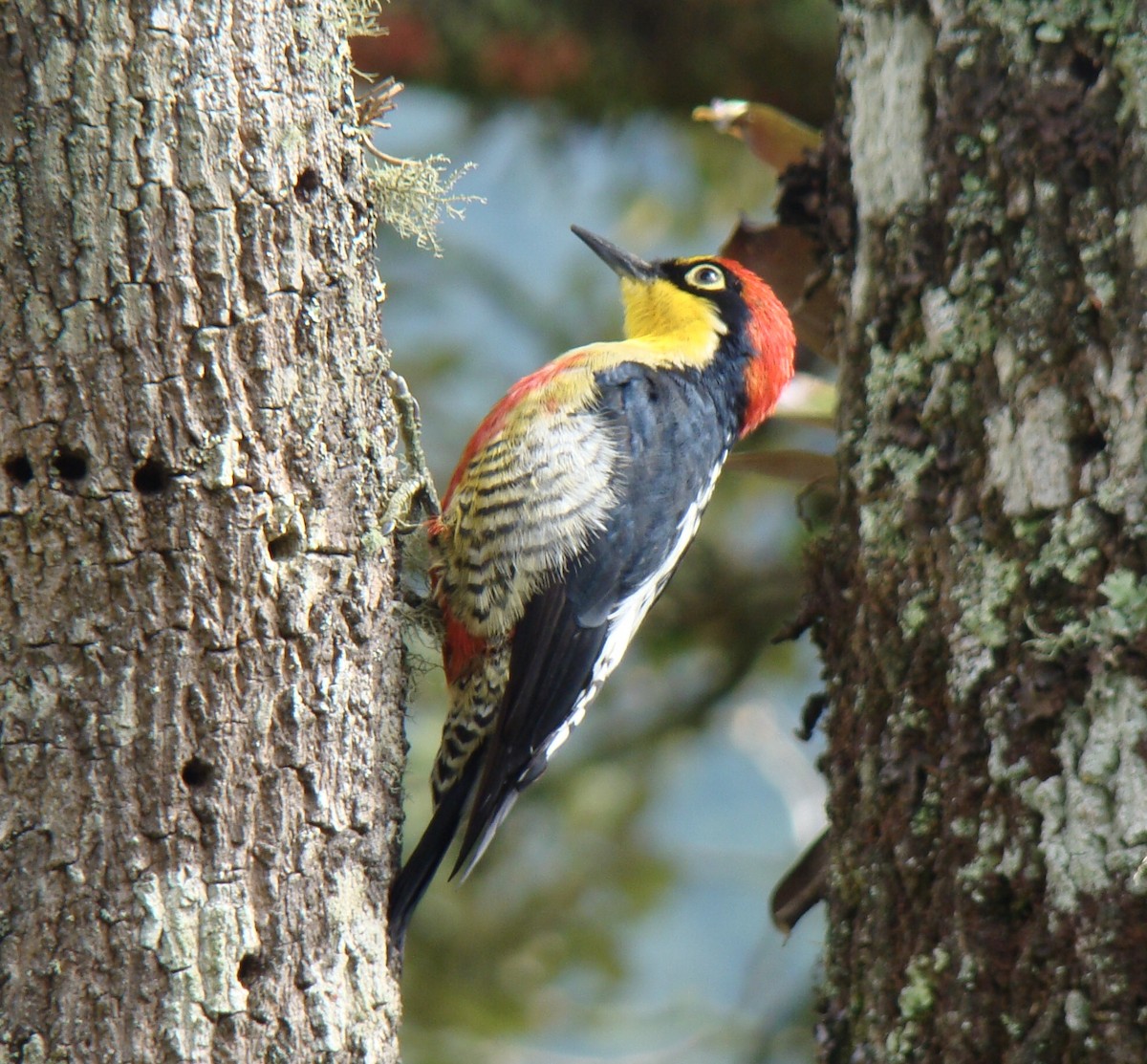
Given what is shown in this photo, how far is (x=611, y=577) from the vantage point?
3.48 metres

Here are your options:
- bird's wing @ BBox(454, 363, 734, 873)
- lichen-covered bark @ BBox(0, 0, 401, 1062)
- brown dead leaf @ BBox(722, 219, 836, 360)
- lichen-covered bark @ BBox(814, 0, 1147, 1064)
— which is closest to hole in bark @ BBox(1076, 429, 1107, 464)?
lichen-covered bark @ BBox(814, 0, 1147, 1064)

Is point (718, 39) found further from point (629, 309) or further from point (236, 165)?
point (236, 165)

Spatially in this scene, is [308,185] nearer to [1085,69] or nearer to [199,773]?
[199,773]

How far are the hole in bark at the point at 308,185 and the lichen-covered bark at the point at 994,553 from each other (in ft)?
3.37

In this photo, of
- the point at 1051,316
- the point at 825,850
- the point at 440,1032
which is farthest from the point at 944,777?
the point at 440,1032

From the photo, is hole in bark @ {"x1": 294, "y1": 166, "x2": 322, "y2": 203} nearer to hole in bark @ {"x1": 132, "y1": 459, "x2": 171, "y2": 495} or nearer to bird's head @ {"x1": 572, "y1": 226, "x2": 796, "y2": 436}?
hole in bark @ {"x1": 132, "y1": 459, "x2": 171, "y2": 495}

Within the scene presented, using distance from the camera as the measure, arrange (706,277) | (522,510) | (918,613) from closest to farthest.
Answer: (918,613), (522,510), (706,277)

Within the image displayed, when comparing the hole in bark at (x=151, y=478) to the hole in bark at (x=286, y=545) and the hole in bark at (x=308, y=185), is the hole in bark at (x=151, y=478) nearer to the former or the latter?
Result: the hole in bark at (x=286, y=545)

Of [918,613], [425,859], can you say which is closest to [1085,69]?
[918,613]

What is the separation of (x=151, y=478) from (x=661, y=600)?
3.51 metres

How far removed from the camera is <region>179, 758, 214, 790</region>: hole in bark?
2.36 m

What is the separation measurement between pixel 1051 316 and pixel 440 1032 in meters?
4.93

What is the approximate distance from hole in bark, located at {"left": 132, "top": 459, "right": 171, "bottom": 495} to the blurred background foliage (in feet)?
6.20

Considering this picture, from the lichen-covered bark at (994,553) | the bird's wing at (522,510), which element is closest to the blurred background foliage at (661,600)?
the bird's wing at (522,510)
